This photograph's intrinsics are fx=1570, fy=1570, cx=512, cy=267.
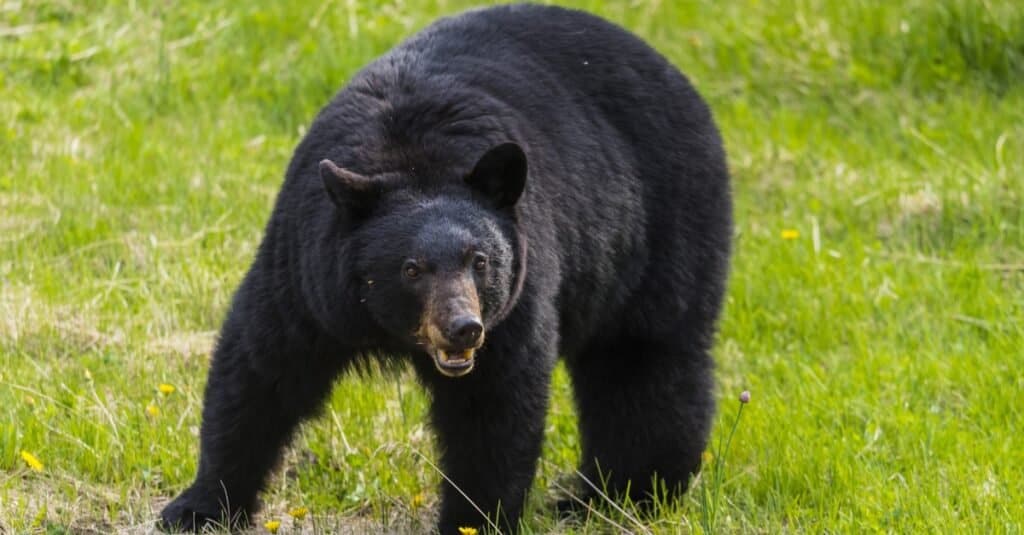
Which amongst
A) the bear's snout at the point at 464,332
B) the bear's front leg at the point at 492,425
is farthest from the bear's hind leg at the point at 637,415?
the bear's snout at the point at 464,332

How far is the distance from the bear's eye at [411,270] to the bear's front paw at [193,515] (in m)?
1.22

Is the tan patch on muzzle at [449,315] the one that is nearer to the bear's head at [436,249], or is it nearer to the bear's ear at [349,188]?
the bear's head at [436,249]

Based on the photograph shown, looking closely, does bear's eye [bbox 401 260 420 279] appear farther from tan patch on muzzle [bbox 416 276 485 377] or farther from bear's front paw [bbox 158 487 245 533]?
bear's front paw [bbox 158 487 245 533]

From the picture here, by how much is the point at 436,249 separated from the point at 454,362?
12.9 inches

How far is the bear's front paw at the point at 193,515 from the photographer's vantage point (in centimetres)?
513

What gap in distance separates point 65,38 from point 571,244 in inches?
217

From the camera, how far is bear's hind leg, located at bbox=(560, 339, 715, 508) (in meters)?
5.86

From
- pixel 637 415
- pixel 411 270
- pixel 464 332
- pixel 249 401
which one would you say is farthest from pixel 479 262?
pixel 637 415

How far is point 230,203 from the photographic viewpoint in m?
7.90

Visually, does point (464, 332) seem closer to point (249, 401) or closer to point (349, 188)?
point (349, 188)

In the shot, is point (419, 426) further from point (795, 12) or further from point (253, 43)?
point (795, 12)

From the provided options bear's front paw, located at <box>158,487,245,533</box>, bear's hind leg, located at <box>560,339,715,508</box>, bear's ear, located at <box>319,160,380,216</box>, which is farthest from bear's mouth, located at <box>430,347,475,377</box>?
bear's hind leg, located at <box>560,339,715,508</box>

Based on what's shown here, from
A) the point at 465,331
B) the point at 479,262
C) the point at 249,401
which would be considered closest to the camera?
the point at 465,331

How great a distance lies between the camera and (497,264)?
456cm
